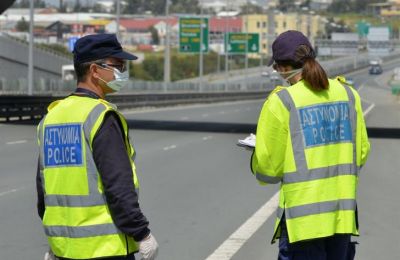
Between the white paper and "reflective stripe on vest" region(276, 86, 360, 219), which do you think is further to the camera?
the white paper

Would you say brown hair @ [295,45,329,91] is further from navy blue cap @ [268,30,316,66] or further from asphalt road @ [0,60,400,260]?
asphalt road @ [0,60,400,260]

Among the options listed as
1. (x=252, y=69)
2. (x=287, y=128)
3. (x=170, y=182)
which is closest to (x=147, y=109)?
(x=170, y=182)

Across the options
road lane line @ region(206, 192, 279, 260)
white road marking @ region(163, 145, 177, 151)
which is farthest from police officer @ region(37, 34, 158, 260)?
white road marking @ region(163, 145, 177, 151)

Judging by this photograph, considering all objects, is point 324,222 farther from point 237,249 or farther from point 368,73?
point 368,73

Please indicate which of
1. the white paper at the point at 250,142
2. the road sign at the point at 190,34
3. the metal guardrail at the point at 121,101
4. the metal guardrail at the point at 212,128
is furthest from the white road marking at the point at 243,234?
the road sign at the point at 190,34

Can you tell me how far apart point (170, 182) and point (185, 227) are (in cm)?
570

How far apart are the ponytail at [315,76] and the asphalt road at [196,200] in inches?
194

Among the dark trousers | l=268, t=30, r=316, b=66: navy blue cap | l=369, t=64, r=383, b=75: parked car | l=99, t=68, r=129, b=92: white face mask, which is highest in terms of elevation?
l=268, t=30, r=316, b=66: navy blue cap

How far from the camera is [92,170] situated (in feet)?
17.2

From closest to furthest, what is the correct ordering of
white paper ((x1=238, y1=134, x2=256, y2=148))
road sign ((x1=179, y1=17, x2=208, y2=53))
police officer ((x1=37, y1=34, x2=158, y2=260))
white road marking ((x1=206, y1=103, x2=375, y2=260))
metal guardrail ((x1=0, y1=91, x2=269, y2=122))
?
1. police officer ((x1=37, y1=34, x2=158, y2=260))
2. white paper ((x1=238, y1=134, x2=256, y2=148))
3. white road marking ((x1=206, y1=103, x2=375, y2=260))
4. metal guardrail ((x1=0, y1=91, x2=269, y2=122))
5. road sign ((x1=179, y1=17, x2=208, y2=53))

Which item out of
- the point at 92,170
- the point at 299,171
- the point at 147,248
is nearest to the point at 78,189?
the point at 92,170

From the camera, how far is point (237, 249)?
11.1 m

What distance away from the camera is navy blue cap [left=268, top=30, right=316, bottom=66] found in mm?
5859

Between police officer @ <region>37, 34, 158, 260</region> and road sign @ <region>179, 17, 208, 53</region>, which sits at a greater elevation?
police officer @ <region>37, 34, 158, 260</region>
